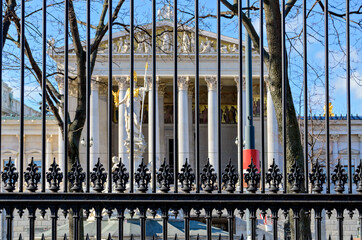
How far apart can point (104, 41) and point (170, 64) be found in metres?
7.38

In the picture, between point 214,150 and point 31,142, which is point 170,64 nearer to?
point 214,150

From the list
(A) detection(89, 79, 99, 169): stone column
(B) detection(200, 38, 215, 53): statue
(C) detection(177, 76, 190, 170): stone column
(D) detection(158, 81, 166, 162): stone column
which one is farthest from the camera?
(D) detection(158, 81, 166, 162): stone column

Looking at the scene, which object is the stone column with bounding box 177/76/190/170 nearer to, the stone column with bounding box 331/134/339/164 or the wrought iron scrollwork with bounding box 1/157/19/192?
the stone column with bounding box 331/134/339/164

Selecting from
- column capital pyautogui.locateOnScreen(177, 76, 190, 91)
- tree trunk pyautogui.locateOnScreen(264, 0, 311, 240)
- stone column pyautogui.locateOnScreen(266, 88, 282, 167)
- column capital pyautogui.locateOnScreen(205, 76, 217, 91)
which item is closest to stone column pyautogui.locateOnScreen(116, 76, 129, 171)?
column capital pyautogui.locateOnScreen(177, 76, 190, 91)

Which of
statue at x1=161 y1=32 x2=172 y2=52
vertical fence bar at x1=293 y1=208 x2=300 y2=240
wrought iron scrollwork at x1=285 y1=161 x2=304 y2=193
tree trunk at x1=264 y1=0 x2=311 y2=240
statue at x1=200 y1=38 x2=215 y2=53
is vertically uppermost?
statue at x1=200 y1=38 x2=215 y2=53

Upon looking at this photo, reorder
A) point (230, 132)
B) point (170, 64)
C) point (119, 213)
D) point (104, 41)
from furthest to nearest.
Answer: point (230, 132)
point (170, 64)
point (104, 41)
point (119, 213)

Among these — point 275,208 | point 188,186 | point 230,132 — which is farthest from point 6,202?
point 230,132

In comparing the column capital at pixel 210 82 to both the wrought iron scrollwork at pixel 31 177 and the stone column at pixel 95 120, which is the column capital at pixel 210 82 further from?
the wrought iron scrollwork at pixel 31 177

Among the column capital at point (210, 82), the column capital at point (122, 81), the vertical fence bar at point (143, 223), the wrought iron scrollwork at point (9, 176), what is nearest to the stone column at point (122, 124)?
the column capital at point (122, 81)

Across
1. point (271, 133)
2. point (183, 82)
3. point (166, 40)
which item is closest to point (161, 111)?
point (183, 82)

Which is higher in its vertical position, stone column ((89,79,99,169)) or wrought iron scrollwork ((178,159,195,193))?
stone column ((89,79,99,169))

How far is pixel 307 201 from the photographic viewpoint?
623cm

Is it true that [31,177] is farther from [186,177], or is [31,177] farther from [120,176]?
[186,177]

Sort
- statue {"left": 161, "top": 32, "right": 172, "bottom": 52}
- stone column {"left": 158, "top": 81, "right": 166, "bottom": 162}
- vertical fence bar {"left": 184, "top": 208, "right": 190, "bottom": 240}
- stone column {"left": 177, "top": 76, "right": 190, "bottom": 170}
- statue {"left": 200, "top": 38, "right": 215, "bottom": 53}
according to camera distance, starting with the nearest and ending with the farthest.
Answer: vertical fence bar {"left": 184, "top": 208, "right": 190, "bottom": 240} → statue {"left": 161, "top": 32, "right": 172, "bottom": 52} → statue {"left": 200, "top": 38, "right": 215, "bottom": 53} → stone column {"left": 177, "top": 76, "right": 190, "bottom": 170} → stone column {"left": 158, "top": 81, "right": 166, "bottom": 162}
